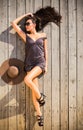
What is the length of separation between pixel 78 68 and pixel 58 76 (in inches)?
11.9

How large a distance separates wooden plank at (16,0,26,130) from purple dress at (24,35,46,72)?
0.19m

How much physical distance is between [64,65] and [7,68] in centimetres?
79

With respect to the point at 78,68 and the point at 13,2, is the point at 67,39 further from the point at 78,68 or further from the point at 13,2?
the point at 13,2

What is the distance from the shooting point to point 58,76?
5.86 meters

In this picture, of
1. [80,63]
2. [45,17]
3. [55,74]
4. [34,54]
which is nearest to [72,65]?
[80,63]

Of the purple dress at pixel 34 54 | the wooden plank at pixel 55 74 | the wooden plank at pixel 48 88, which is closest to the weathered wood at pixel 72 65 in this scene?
the wooden plank at pixel 55 74

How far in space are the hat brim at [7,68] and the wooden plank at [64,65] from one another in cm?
56

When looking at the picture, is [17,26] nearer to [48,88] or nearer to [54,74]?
[54,74]

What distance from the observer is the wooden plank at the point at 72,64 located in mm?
5855

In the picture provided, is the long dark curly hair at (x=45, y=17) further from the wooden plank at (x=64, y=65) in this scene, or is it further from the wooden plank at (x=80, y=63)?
the wooden plank at (x=80, y=63)

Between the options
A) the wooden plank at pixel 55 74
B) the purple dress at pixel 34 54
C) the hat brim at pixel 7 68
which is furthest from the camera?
the wooden plank at pixel 55 74

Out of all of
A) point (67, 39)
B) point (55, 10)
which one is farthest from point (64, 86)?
point (55, 10)

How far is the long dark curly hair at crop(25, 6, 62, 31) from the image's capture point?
5.74 meters

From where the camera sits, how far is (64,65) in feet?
19.2
